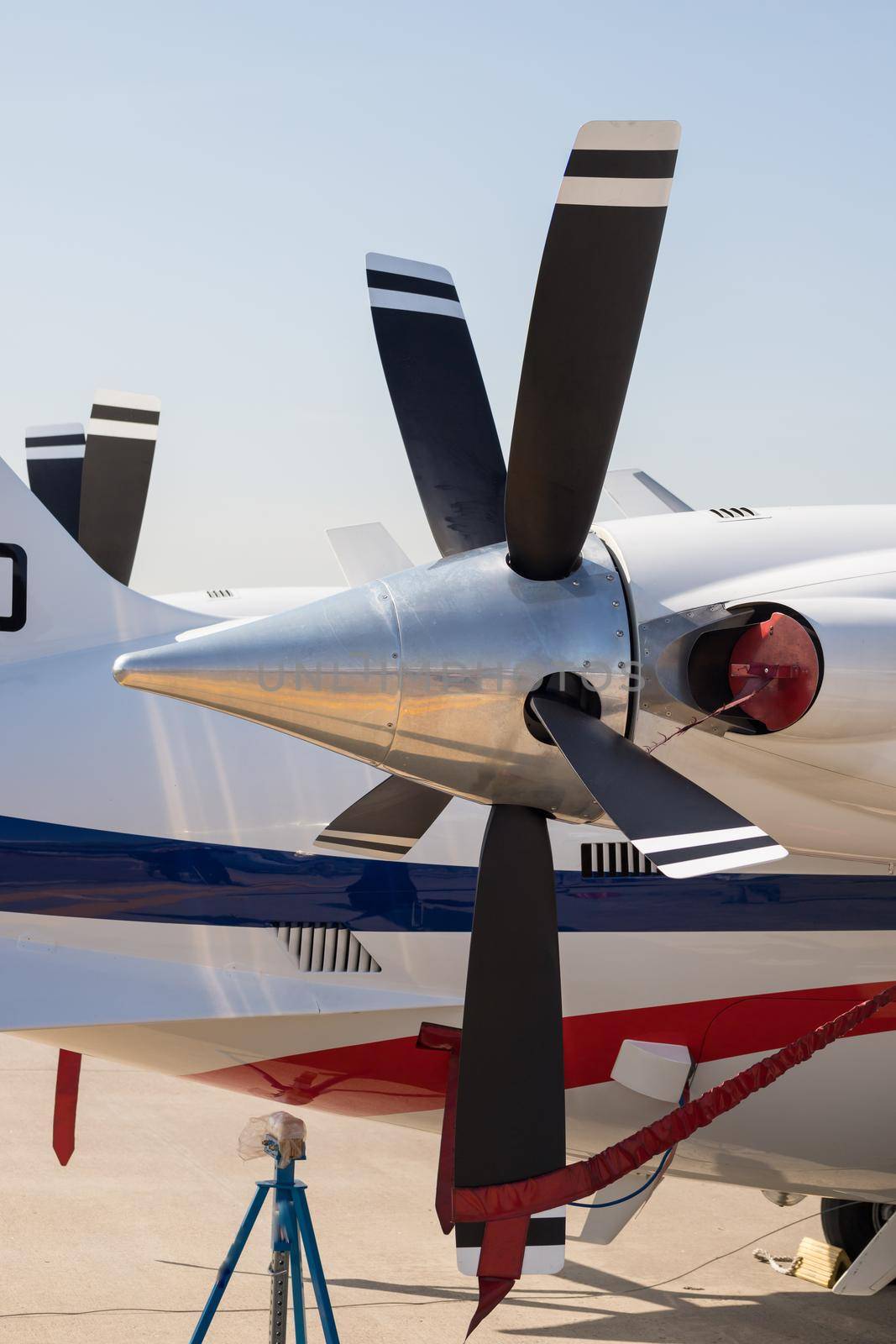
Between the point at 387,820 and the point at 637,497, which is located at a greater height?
the point at 637,497

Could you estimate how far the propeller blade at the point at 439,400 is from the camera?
16.0ft

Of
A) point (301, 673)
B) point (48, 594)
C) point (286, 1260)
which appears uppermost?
point (48, 594)

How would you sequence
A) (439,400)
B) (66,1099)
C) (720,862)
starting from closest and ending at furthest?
(720,862) < (439,400) < (66,1099)

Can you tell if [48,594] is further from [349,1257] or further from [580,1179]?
[349,1257]

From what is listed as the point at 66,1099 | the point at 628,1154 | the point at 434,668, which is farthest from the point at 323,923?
the point at 434,668

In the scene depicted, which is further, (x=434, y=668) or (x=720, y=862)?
(x=434, y=668)

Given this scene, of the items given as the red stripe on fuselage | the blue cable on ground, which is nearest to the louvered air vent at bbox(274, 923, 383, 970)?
the red stripe on fuselage

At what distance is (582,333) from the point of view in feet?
13.1

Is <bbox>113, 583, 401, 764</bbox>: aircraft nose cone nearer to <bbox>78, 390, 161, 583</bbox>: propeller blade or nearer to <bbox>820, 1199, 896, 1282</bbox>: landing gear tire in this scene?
<bbox>78, 390, 161, 583</bbox>: propeller blade

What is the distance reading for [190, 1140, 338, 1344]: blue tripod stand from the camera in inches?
238

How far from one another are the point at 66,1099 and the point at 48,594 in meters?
2.73

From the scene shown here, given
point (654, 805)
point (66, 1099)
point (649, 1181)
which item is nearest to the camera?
point (654, 805)

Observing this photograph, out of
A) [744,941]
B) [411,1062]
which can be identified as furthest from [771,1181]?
[411,1062]

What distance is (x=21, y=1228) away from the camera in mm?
9203
